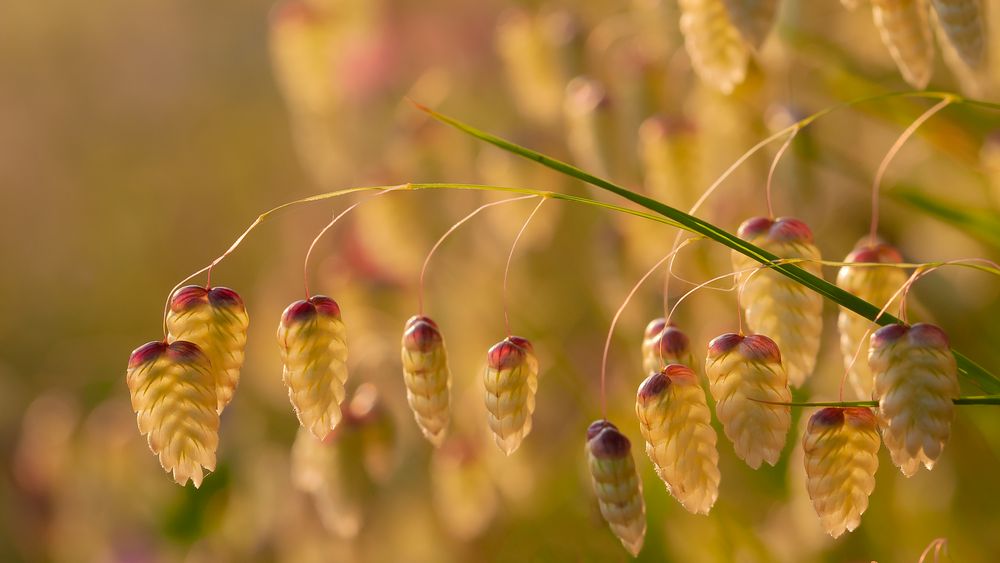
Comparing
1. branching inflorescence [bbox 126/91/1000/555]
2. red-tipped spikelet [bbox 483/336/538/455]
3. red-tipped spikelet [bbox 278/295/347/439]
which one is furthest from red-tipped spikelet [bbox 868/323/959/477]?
red-tipped spikelet [bbox 278/295/347/439]

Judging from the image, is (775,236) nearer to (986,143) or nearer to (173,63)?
(986,143)

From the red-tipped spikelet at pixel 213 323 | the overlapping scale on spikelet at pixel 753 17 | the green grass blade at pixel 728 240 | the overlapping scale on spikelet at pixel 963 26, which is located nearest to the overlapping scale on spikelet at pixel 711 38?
the overlapping scale on spikelet at pixel 753 17

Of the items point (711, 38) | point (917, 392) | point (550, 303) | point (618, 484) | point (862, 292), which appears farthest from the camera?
point (550, 303)

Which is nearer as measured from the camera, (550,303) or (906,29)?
(906,29)

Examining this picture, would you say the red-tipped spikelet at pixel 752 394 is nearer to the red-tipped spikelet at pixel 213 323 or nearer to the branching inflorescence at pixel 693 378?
the branching inflorescence at pixel 693 378

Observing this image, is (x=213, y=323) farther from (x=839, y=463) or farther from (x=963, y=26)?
(x=963, y=26)

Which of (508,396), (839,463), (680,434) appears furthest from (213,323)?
(839,463)
